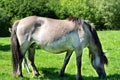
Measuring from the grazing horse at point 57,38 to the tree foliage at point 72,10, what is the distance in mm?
28424

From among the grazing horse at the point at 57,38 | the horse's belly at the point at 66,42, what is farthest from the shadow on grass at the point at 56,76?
the horse's belly at the point at 66,42

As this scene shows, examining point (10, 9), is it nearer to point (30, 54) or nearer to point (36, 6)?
point (36, 6)

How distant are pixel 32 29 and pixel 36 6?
31287 millimetres

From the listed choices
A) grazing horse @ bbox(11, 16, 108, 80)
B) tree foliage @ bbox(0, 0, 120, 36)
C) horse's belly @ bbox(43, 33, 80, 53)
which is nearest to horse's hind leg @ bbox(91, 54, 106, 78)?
grazing horse @ bbox(11, 16, 108, 80)

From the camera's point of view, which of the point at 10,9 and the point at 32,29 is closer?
the point at 32,29

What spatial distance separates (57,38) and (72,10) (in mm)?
35532

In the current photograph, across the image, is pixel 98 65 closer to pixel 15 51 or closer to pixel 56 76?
pixel 56 76

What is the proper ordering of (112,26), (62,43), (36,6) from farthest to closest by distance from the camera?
(112,26) → (36,6) → (62,43)

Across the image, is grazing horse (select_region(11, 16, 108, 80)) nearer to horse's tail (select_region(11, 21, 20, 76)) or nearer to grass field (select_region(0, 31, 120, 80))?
horse's tail (select_region(11, 21, 20, 76))

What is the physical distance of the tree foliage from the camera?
1598 inches

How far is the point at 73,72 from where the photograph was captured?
11078 mm

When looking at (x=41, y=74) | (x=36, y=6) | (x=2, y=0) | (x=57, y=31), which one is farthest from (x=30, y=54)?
(x=2, y=0)

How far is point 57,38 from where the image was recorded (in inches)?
381

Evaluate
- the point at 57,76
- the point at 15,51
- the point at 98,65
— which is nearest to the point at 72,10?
the point at 57,76
